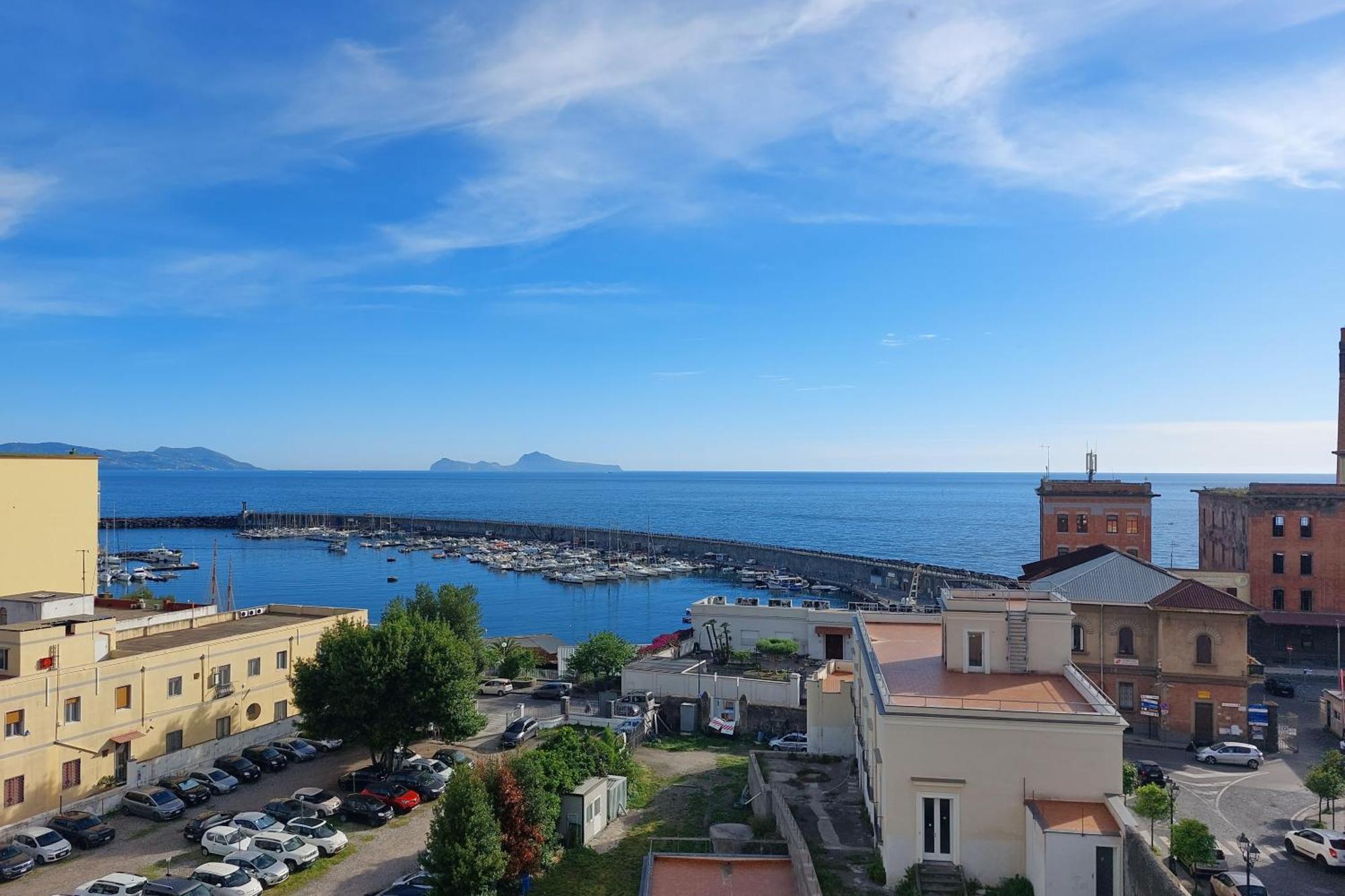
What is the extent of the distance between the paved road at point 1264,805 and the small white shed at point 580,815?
14.4 m

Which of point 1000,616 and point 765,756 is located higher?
point 1000,616

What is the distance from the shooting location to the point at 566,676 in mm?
44000

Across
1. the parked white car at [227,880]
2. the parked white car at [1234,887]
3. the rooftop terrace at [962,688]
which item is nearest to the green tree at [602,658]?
the rooftop terrace at [962,688]

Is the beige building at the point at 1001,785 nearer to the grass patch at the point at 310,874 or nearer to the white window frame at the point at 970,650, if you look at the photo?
the white window frame at the point at 970,650

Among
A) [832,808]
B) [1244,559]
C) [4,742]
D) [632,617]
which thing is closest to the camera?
[832,808]

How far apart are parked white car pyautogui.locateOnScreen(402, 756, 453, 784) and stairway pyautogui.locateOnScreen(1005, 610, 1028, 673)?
17.9 m

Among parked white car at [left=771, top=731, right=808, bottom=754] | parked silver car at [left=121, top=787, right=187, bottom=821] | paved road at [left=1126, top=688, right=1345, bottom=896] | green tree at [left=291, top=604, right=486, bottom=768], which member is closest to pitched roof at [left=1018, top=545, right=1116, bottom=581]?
paved road at [left=1126, top=688, right=1345, bottom=896]

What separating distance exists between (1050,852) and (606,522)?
17559 centimetres

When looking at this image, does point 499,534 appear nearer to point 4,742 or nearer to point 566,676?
point 566,676

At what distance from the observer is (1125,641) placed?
33.8m

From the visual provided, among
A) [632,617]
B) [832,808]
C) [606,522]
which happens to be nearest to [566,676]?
[832,808]

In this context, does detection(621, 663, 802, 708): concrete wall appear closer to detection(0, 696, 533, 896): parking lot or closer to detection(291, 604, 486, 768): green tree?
detection(291, 604, 486, 768): green tree

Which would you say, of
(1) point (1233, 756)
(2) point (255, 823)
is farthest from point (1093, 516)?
(2) point (255, 823)

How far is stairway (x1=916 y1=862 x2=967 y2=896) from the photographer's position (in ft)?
54.3
